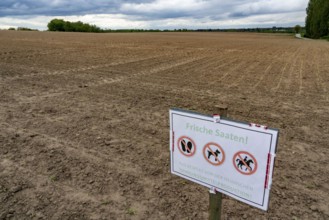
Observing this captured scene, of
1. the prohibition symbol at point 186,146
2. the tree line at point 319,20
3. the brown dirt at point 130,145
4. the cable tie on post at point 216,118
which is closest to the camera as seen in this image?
the cable tie on post at point 216,118

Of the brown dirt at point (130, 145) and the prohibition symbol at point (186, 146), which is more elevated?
the prohibition symbol at point (186, 146)

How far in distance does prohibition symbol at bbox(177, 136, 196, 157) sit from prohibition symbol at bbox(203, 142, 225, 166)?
11cm

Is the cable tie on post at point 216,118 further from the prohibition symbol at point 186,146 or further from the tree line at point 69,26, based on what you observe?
the tree line at point 69,26

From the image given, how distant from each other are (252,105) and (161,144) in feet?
10.6

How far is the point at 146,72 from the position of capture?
37.8ft

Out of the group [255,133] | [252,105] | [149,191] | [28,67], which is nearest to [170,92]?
[252,105]

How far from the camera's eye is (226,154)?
192cm

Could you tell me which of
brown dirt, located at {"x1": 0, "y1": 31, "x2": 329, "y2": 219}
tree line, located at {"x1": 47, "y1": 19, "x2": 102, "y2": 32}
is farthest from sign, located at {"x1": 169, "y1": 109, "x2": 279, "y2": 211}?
tree line, located at {"x1": 47, "y1": 19, "x2": 102, "y2": 32}

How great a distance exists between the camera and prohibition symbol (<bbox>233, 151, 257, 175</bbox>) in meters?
Answer: 1.82

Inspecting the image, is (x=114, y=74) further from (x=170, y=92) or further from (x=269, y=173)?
(x=269, y=173)

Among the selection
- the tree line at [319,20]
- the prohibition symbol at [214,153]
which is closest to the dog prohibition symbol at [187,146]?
the prohibition symbol at [214,153]

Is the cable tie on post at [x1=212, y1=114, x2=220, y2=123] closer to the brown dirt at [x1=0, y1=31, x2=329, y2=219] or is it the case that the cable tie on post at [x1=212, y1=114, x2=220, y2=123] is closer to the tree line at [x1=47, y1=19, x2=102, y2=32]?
the brown dirt at [x1=0, y1=31, x2=329, y2=219]

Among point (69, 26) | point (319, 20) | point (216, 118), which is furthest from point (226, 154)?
point (69, 26)

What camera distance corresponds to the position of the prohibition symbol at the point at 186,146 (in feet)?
6.89
